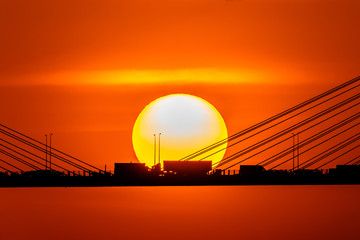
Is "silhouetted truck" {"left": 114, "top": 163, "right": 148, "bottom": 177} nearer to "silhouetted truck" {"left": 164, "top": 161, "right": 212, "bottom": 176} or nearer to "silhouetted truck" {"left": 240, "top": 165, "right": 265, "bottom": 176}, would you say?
"silhouetted truck" {"left": 164, "top": 161, "right": 212, "bottom": 176}

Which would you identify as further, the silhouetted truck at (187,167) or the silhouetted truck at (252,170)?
the silhouetted truck at (187,167)

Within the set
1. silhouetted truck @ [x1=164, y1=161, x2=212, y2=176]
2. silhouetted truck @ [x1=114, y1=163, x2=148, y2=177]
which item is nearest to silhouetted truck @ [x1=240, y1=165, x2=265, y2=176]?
silhouetted truck @ [x1=164, y1=161, x2=212, y2=176]

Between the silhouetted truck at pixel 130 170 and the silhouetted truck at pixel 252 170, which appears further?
the silhouetted truck at pixel 130 170

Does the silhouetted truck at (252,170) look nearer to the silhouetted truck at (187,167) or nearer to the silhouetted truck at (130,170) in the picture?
the silhouetted truck at (187,167)

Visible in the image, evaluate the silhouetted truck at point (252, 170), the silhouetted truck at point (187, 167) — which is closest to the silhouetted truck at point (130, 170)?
the silhouetted truck at point (187, 167)

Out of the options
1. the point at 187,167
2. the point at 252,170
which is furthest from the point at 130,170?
the point at 252,170

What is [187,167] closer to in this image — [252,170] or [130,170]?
[130,170]
